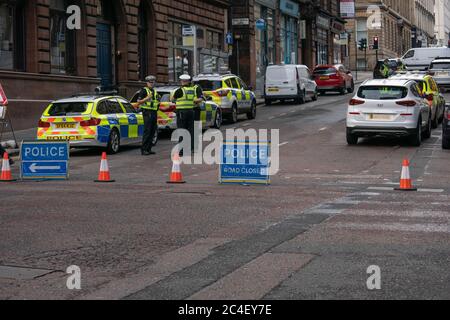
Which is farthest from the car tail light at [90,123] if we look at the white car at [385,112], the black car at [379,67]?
the black car at [379,67]

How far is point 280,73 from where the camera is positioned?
136 ft

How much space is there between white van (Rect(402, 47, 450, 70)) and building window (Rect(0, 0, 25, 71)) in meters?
33.3

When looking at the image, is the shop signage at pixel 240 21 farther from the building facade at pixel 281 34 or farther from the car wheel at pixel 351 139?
the car wheel at pixel 351 139

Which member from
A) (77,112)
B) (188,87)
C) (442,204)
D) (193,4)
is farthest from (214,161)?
(193,4)

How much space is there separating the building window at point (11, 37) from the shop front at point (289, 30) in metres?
32.8

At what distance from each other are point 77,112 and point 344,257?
1428 cm

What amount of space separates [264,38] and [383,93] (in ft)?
113

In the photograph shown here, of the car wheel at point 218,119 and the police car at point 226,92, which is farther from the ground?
the police car at point 226,92

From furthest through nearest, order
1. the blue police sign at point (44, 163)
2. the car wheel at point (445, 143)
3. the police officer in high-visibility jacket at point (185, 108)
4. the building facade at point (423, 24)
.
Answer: the building facade at point (423, 24) → the car wheel at point (445, 143) → the police officer in high-visibility jacket at point (185, 108) → the blue police sign at point (44, 163)

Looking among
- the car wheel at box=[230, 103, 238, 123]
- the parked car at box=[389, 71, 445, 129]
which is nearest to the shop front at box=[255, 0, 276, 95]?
the car wheel at box=[230, 103, 238, 123]

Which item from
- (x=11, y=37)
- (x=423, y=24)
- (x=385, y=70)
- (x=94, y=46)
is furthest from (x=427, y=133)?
(x=423, y=24)

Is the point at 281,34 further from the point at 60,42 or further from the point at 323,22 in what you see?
the point at 60,42

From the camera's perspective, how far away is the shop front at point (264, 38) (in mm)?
54375

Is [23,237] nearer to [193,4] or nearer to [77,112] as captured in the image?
[77,112]
